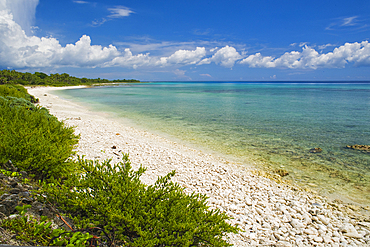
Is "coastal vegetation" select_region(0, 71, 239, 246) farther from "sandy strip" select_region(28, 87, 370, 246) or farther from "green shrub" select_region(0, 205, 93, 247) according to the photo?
"sandy strip" select_region(28, 87, 370, 246)

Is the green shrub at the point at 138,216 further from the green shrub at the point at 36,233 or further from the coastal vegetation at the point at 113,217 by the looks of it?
the green shrub at the point at 36,233

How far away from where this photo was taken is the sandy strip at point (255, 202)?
475cm

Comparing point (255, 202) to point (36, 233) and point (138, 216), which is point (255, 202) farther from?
point (36, 233)

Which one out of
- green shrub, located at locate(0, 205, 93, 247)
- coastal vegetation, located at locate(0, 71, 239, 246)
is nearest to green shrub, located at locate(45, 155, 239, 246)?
coastal vegetation, located at locate(0, 71, 239, 246)

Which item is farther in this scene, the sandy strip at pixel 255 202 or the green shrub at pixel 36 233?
the sandy strip at pixel 255 202

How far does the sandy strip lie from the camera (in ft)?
15.6

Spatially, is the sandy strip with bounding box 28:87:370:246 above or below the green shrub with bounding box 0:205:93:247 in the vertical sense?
below

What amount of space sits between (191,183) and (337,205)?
4.47 metres

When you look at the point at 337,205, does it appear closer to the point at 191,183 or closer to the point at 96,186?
the point at 191,183

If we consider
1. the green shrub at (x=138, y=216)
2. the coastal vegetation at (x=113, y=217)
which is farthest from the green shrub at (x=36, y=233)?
the green shrub at (x=138, y=216)

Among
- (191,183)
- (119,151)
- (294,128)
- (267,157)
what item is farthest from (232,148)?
(294,128)

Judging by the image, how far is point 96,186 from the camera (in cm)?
365

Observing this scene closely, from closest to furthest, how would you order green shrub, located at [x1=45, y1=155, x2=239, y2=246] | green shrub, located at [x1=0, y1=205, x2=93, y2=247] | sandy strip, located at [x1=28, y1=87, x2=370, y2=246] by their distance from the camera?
green shrub, located at [x1=0, y1=205, x2=93, y2=247] < green shrub, located at [x1=45, y1=155, x2=239, y2=246] < sandy strip, located at [x1=28, y1=87, x2=370, y2=246]

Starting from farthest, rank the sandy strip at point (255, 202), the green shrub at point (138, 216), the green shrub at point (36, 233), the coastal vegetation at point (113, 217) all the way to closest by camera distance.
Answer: the sandy strip at point (255, 202)
the green shrub at point (138, 216)
the coastal vegetation at point (113, 217)
the green shrub at point (36, 233)
